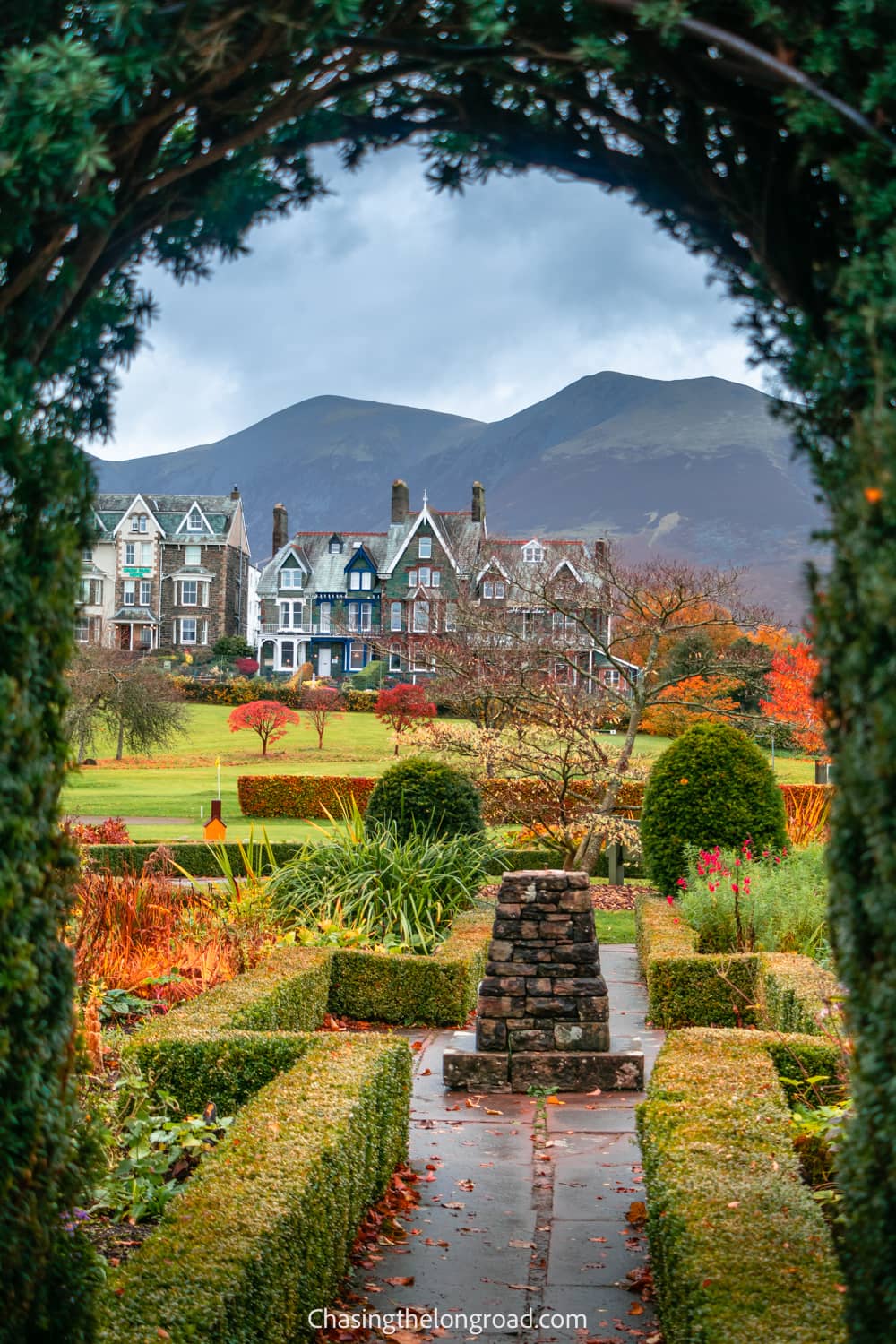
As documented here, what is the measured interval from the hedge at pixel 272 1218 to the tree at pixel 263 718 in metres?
26.4

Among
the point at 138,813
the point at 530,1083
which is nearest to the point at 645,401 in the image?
the point at 138,813

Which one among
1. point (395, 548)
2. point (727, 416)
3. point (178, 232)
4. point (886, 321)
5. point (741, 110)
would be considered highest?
point (727, 416)

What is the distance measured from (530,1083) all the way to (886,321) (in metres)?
5.56

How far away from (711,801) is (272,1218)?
1028 centimetres

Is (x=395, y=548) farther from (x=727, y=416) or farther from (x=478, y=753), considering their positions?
(x=727, y=416)

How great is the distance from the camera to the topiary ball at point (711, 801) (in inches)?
513

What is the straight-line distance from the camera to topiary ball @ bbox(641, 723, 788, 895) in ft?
42.8

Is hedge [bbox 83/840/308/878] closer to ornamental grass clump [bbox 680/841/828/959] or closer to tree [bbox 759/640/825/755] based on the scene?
ornamental grass clump [bbox 680/841/828/959]

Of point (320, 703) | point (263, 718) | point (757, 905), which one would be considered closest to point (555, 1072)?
point (757, 905)

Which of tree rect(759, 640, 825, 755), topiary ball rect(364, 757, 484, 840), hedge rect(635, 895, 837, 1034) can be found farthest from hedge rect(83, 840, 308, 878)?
tree rect(759, 640, 825, 755)

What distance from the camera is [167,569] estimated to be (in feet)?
161

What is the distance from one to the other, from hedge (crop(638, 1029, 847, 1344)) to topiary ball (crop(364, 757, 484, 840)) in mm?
6945

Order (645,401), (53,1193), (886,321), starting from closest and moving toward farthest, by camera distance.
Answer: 1. (886,321)
2. (53,1193)
3. (645,401)

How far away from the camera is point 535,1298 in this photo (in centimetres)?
411
